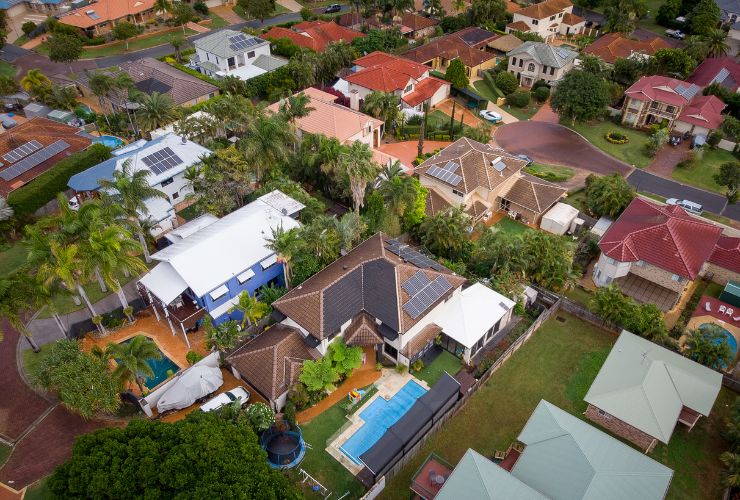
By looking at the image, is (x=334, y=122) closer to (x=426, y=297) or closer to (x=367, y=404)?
(x=426, y=297)

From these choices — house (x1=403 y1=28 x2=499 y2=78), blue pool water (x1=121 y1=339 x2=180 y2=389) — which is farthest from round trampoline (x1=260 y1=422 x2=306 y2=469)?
house (x1=403 y1=28 x2=499 y2=78)

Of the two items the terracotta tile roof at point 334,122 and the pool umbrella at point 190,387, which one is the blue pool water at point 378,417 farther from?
the terracotta tile roof at point 334,122

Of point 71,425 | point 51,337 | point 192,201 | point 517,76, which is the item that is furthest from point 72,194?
point 517,76

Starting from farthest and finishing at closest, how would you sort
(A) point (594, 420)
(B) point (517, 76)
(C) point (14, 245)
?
(B) point (517, 76), (C) point (14, 245), (A) point (594, 420)

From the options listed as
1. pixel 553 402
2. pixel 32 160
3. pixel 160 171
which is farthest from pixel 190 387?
pixel 32 160

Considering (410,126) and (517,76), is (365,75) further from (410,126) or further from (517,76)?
(517,76)

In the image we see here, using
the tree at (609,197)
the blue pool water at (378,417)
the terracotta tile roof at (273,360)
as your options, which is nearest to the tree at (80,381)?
the terracotta tile roof at (273,360)

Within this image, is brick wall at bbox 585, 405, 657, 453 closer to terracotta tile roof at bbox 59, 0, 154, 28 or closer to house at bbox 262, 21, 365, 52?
house at bbox 262, 21, 365, 52
